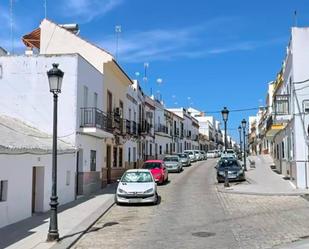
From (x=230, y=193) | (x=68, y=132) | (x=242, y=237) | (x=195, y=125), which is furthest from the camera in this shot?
(x=195, y=125)

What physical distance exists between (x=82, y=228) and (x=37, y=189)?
4.45 metres

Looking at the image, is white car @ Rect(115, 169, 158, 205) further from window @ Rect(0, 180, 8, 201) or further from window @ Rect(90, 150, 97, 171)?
window @ Rect(0, 180, 8, 201)

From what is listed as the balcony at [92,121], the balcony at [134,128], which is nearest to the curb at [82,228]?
the balcony at [92,121]

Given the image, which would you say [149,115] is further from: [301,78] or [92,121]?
[92,121]

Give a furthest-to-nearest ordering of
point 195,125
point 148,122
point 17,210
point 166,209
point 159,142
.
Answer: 1. point 195,125
2. point 159,142
3. point 148,122
4. point 166,209
5. point 17,210

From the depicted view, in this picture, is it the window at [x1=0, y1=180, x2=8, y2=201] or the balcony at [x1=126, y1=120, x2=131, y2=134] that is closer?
the window at [x1=0, y1=180, x2=8, y2=201]

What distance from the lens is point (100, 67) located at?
1111 inches

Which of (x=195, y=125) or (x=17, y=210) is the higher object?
(x=195, y=125)

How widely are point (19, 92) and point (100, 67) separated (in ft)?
23.2

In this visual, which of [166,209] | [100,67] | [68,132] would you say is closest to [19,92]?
[68,132]

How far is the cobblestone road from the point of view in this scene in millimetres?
11664

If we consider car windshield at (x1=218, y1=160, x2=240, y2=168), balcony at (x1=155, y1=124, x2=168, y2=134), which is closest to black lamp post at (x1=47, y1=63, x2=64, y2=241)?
car windshield at (x1=218, y1=160, x2=240, y2=168)

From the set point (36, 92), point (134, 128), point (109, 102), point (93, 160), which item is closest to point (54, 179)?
point (36, 92)

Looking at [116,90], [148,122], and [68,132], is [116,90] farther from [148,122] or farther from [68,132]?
[148,122]
